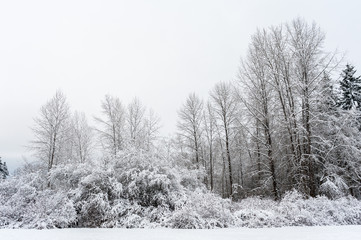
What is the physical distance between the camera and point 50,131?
2059 centimetres

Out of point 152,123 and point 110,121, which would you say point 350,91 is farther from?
point 110,121

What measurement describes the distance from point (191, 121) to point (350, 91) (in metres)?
13.9

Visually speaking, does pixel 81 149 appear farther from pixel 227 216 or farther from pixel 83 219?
pixel 227 216

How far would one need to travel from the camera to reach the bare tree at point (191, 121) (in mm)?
24609

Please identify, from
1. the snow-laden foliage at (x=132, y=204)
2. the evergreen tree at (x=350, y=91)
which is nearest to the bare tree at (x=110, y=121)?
the snow-laden foliage at (x=132, y=204)

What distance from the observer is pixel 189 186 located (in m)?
11.2

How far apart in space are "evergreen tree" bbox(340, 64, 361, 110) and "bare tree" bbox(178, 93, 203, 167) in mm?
12470

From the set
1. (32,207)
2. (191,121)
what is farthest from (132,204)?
(191,121)

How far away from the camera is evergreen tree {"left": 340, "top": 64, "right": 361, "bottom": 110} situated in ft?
60.7

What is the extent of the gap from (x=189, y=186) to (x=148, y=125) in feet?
A: 46.2

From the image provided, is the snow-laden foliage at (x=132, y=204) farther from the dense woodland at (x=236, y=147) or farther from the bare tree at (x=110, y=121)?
the bare tree at (x=110, y=121)

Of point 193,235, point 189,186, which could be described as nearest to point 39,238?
point 193,235

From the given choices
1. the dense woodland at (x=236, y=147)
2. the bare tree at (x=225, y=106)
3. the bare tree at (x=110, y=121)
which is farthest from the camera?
the bare tree at (x=110, y=121)

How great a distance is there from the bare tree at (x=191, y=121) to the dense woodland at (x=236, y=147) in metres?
0.15
